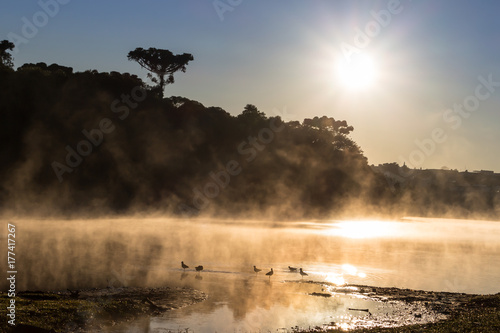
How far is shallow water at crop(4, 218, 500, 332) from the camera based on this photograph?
118 ft

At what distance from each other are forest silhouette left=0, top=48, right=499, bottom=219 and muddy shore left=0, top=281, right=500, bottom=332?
64.7m

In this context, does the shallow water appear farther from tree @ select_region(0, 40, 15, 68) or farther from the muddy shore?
tree @ select_region(0, 40, 15, 68)

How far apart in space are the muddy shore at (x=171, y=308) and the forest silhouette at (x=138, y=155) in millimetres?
64664

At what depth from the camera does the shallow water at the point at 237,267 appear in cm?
3591

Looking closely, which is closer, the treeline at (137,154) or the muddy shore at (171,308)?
the muddy shore at (171,308)

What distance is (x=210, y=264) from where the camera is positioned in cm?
5566

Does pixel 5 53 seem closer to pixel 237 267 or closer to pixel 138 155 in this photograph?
Result: pixel 138 155

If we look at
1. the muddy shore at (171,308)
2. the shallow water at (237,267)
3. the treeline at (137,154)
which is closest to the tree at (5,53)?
the treeline at (137,154)

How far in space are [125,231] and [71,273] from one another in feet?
131

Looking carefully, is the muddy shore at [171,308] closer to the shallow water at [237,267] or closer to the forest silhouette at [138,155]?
the shallow water at [237,267]

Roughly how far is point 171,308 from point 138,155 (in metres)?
99.7

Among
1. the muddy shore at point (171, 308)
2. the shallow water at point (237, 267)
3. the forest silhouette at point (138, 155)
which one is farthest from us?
the forest silhouette at point (138, 155)

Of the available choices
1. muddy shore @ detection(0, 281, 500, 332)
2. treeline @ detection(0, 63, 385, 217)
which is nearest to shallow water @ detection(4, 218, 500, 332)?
muddy shore @ detection(0, 281, 500, 332)

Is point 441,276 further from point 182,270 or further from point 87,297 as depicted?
point 87,297
